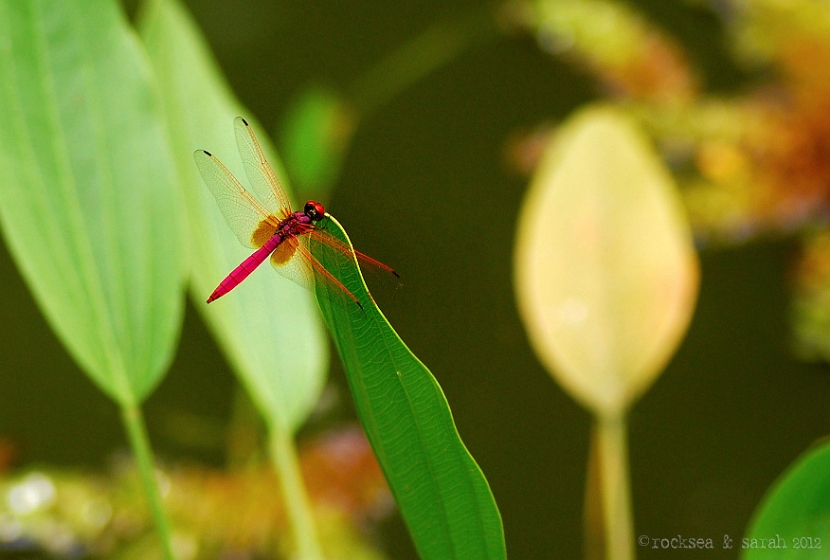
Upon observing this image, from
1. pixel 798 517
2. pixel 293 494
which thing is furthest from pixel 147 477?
pixel 798 517

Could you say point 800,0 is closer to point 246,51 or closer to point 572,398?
point 572,398

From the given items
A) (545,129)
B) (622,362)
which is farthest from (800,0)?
(622,362)

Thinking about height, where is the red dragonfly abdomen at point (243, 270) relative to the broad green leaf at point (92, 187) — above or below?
below

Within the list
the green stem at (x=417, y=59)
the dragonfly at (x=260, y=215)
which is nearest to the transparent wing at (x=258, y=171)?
the dragonfly at (x=260, y=215)

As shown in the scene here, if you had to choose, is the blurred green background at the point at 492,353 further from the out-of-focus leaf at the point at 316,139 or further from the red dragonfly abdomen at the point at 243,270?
the red dragonfly abdomen at the point at 243,270

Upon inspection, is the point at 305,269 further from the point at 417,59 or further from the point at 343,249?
the point at 417,59
